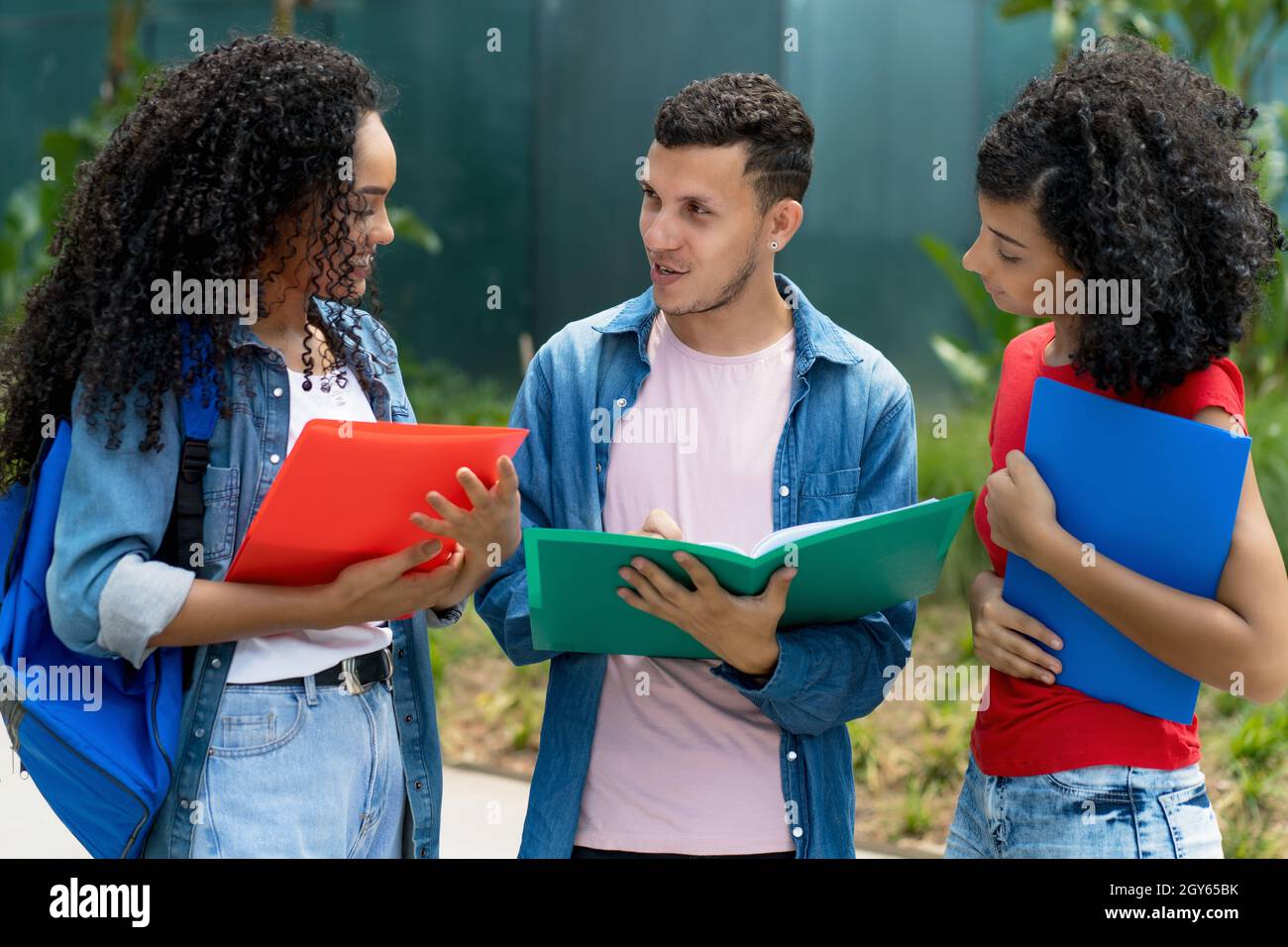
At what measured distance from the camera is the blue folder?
1.93 meters

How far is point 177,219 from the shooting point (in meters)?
1.98

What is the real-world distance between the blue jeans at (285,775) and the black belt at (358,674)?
0.01 m

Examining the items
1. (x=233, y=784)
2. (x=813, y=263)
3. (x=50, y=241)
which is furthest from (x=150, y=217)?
(x=813, y=263)

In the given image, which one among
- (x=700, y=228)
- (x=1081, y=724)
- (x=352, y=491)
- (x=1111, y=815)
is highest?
(x=700, y=228)

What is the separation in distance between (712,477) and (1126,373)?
0.71 metres

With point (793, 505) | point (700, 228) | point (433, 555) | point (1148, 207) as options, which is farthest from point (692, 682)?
point (1148, 207)

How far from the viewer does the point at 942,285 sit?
29.7ft

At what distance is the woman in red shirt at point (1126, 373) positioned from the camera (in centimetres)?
194

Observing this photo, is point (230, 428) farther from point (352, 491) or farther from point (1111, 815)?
point (1111, 815)

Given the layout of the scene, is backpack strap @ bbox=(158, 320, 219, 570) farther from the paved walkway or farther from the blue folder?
the paved walkway

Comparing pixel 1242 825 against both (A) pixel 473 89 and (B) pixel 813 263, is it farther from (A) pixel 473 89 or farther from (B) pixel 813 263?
(A) pixel 473 89

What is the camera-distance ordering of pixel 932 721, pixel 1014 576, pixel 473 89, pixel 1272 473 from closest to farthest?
pixel 1014 576 → pixel 932 721 → pixel 1272 473 → pixel 473 89

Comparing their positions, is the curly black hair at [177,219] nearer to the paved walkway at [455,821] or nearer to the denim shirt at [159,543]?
the denim shirt at [159,543]
